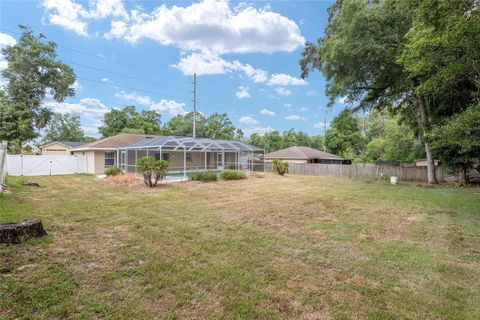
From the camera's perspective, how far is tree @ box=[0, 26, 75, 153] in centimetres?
2062

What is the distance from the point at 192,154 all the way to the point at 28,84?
15.1 metres

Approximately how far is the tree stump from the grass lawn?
203 mm

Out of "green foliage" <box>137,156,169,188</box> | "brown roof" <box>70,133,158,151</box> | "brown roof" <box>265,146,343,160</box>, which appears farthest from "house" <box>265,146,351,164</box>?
"green foliage" <box>137,156,169,188</box>

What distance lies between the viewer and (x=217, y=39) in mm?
18062

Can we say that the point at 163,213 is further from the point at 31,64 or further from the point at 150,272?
the point at 31,64

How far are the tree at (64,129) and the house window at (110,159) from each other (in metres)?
20.4

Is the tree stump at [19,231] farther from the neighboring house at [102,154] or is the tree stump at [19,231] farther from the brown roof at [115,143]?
the brown roof at [115,143]

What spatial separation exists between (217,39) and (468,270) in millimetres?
18281

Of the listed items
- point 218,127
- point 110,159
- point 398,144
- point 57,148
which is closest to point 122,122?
point 57,148

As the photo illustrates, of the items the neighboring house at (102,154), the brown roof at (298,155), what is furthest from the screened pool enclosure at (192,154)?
the brown roof at (298,155)

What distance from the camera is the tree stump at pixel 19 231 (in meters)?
4.29

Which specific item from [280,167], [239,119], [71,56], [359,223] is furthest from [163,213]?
[239,119]

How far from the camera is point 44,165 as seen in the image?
61.5 ft

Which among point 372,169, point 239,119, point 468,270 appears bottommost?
point 468,270
